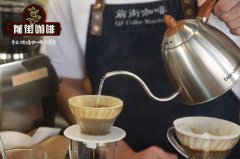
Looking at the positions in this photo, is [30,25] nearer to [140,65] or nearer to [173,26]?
[140,65]

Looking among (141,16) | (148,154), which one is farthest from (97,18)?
(148,154)

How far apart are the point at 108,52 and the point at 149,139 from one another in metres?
0.25

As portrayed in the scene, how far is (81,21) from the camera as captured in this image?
1.10 meters

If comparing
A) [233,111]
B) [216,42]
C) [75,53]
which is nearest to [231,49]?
[216,42]

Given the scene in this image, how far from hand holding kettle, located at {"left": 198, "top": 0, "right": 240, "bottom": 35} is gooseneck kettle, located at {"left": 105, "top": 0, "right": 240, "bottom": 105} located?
0.06 meters

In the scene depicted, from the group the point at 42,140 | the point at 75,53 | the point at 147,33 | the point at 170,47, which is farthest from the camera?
the point at 75,53

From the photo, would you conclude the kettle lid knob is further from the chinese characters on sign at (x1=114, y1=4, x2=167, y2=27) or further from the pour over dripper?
the chinese characters on sign at (x1=114, y1=4, x2=167, y2=27)

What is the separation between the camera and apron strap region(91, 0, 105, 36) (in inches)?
42.0

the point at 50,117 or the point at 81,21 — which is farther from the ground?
the point at 81,21

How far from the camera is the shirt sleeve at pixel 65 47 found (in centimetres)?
117

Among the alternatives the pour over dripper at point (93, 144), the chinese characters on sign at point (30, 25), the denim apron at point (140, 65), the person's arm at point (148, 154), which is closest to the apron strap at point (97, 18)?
the denim apron at point (140, 65)

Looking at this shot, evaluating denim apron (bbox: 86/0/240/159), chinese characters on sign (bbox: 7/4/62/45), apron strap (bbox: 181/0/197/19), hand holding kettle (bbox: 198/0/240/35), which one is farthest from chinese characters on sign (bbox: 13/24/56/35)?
hand holding kettle (bbox: 198/0/240/35)

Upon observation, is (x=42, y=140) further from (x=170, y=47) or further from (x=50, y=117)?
(x=170, y=47)

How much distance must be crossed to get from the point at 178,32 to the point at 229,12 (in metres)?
0.13
